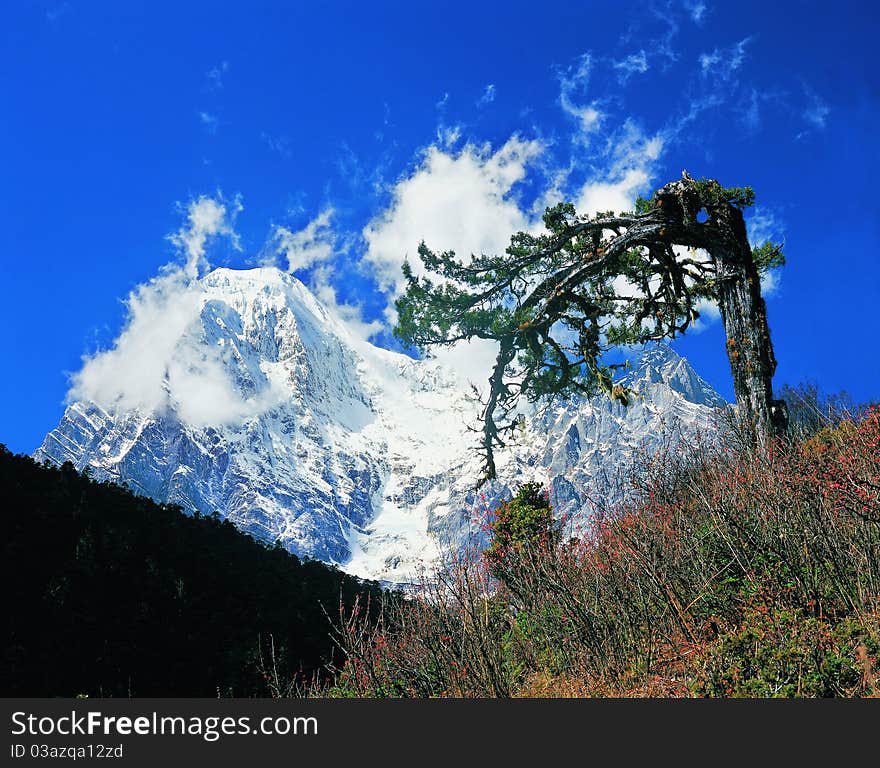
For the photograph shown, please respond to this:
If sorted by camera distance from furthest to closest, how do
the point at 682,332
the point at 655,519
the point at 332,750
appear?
the point at 682,332 → the point at 655,519 → the point at 332,750

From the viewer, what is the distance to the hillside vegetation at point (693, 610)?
412 cm

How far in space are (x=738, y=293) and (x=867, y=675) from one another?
258 inches

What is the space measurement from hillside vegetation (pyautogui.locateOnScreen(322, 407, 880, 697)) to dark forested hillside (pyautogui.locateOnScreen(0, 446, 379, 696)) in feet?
9.11

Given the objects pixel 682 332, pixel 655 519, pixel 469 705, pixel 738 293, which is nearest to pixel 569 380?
pixel 682 332

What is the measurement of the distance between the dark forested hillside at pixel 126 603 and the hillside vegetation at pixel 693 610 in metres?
2.78

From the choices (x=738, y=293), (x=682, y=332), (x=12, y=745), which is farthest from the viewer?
(x=682, y=332)

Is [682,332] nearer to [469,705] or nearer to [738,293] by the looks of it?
[738,293]

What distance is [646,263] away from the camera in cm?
1088

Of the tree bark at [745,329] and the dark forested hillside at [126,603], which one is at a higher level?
the tree bark at [745,329]

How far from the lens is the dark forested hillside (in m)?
7.32

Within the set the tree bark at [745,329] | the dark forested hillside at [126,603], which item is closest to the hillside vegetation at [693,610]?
the tree bark at [745,329]

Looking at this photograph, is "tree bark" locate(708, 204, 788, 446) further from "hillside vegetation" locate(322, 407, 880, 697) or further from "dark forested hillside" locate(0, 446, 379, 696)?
"dark forested hillside" locate(0, 446, 379, 696)

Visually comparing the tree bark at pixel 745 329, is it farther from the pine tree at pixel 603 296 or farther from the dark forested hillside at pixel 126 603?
the dark forested hillside at pixel 126 603

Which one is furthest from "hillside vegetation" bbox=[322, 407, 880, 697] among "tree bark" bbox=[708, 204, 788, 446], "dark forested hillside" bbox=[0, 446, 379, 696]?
"dark forested hillside" bbox=[0, 446, 379, 696]
